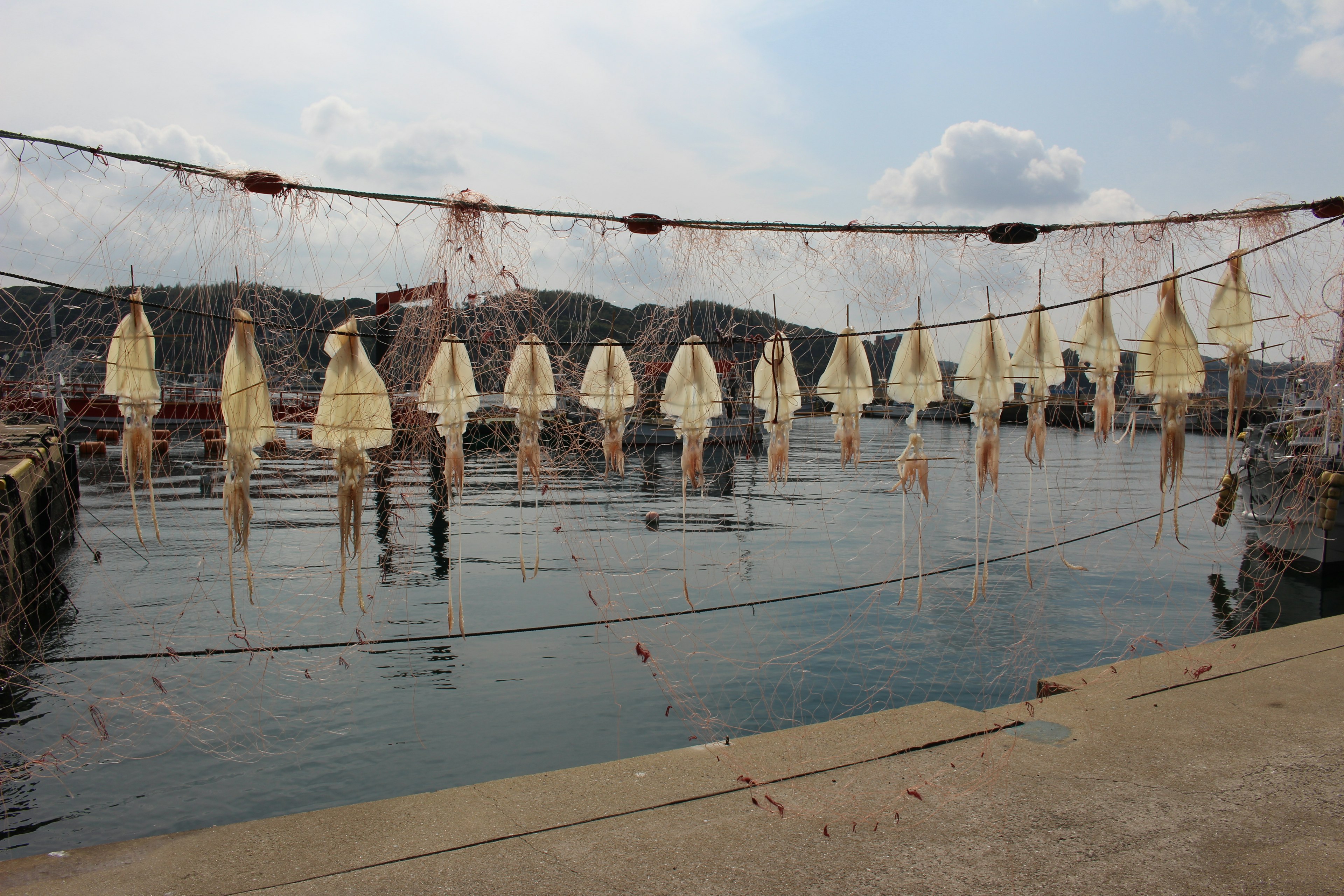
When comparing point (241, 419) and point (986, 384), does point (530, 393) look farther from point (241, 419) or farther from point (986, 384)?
point (986, 384)

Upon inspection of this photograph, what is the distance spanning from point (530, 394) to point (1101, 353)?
3.76m

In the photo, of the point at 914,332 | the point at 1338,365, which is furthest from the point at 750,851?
the point at 1338,365

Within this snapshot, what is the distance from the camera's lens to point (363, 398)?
4.26 m

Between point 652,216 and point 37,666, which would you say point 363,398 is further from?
point 37,666

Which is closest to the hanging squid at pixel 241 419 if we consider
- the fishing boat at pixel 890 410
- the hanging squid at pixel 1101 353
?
the fishing boat at pixel 890 410

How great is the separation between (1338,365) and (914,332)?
10.5ft

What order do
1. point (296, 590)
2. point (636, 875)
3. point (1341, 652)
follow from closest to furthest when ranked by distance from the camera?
point (636, 875) < point (1341, 652) < point (296, 590)

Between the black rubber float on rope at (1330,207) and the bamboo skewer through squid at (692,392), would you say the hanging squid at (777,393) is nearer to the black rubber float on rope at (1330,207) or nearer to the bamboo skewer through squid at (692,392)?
the bamboo skewer through squid at (692,392)

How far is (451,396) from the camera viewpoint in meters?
4.65

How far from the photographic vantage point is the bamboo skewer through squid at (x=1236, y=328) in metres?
4.80

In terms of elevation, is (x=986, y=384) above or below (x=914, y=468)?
above

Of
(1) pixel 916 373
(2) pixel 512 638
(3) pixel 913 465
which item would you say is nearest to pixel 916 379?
(1) pixel 916 373

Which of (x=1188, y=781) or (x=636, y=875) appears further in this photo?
(x=1188, y=781)

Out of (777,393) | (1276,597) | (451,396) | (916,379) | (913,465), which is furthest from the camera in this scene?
(1276,597)
